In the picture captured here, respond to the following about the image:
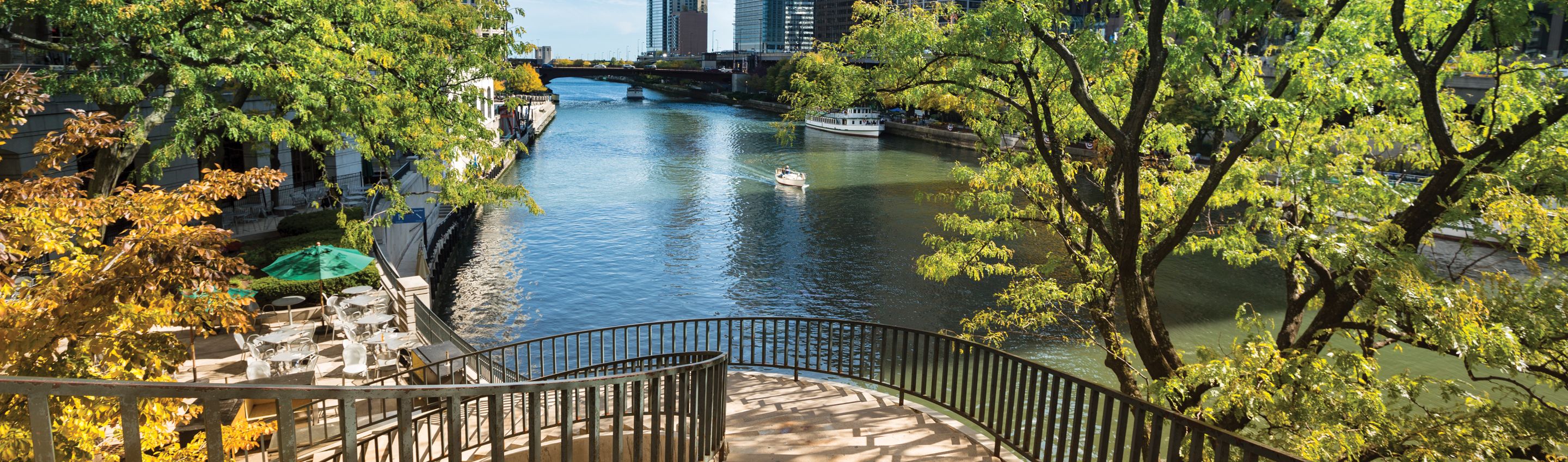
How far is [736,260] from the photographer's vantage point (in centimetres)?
3397

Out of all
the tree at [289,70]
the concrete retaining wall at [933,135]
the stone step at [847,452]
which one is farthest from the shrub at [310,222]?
the concrete retaining wall at [933,135]

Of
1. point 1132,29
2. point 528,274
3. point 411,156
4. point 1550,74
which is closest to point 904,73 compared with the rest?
point 1132,29

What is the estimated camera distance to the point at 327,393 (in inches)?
150

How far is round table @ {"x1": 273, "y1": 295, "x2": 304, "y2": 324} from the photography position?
51.9 feet

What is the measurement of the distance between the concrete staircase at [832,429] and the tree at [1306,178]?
6.70 ft

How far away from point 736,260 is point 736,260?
20 millimetres

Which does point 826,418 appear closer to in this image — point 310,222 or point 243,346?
point 243,346

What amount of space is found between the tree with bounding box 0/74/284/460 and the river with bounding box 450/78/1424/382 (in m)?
11.6

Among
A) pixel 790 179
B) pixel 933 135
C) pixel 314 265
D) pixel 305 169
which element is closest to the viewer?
pixel 314 265

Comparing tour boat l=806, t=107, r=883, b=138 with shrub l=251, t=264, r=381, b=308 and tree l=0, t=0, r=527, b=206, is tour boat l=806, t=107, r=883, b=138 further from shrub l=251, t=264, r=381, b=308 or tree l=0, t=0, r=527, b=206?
shrub l=251, t=264, r=381, b=308

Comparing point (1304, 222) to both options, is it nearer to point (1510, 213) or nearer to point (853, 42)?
point (1510, 213)

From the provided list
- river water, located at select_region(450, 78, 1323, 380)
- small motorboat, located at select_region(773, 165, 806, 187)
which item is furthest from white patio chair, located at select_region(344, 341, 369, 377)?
small motorboat, located at select_region(773, 165, 806, 187)

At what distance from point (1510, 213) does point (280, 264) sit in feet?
52.9

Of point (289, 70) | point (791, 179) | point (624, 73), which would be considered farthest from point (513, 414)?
point (624, 73)
